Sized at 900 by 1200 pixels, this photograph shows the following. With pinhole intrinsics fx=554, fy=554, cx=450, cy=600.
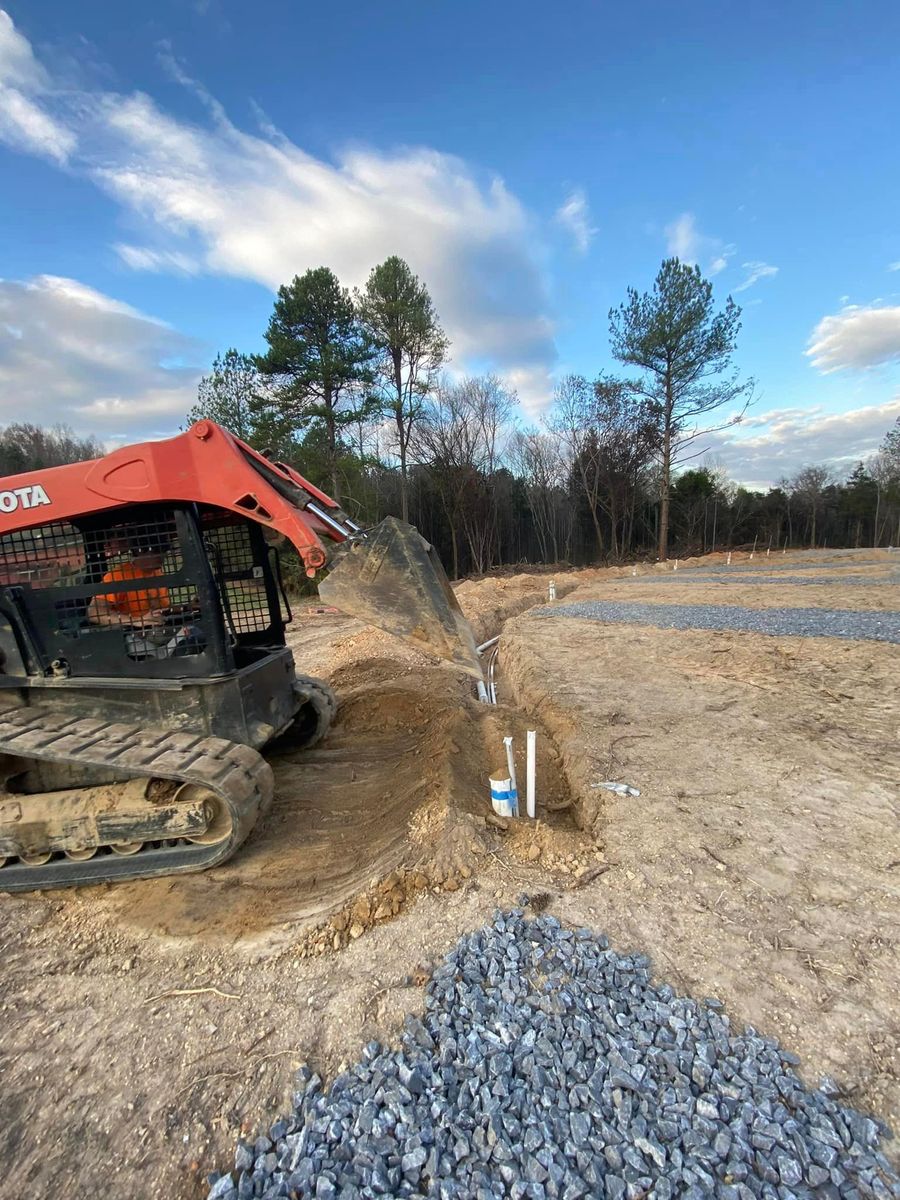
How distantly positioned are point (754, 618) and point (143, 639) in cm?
1136

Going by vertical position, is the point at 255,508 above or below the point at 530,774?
above

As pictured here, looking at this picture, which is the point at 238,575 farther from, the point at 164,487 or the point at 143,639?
the point at 164,487

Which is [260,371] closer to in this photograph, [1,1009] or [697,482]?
[1,1009]

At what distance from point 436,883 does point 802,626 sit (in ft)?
31.6

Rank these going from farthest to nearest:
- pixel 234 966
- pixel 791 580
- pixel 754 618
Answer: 1. pixel 791 580
2. pixel 754 618
3. pixel 234 966

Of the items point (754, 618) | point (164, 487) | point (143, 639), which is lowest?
point (754, 618)

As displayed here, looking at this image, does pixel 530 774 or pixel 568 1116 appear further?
pixel 530 774

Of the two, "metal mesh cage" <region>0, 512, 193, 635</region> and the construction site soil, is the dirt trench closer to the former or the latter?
the construction site soil

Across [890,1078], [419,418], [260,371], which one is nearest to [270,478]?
[890,1078]

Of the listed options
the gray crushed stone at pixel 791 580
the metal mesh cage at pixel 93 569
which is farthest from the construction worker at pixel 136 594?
the gray crushed stone at pixel 791 580

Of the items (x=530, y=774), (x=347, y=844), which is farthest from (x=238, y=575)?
(x=530, y=774)

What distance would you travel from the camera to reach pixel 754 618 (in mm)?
11438

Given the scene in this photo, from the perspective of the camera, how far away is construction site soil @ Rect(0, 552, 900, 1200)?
210 cm

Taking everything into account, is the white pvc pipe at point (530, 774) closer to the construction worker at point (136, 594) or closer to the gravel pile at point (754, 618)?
the construction worker at point (136, 594)
